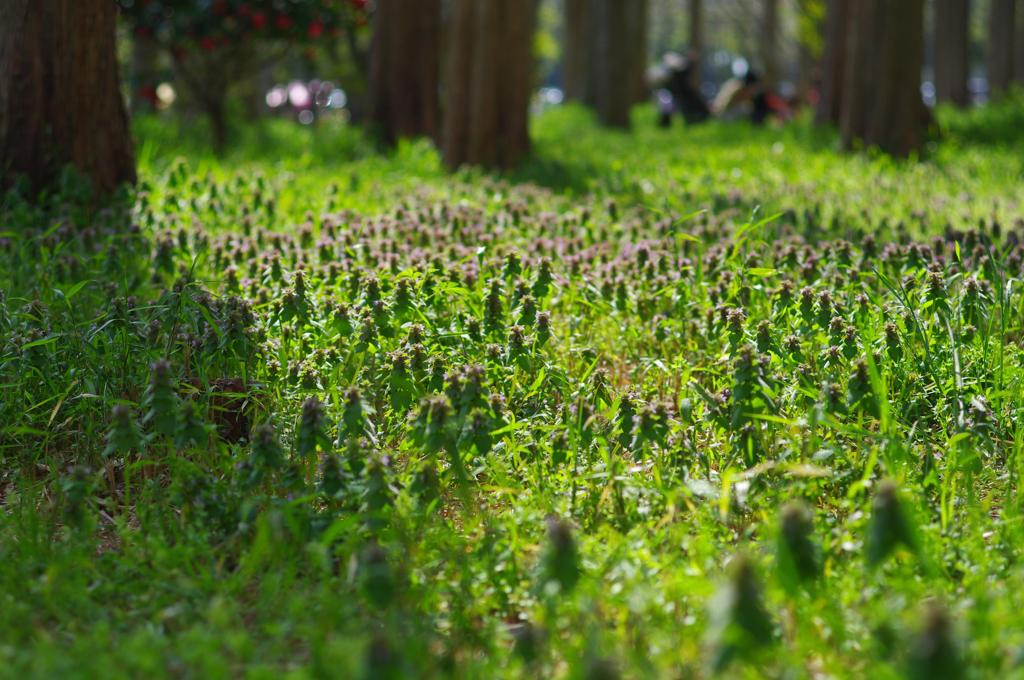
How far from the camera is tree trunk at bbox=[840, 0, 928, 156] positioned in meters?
11.0

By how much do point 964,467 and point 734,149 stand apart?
1000 cm

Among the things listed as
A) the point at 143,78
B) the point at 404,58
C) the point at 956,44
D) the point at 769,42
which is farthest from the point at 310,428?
the point at 769,42

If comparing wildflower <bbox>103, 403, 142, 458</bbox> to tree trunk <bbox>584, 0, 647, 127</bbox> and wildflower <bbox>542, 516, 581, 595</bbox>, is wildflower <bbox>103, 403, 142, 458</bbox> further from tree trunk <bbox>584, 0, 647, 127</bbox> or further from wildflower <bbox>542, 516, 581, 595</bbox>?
tree trunk <bbox>584, 0, 647, 127</bbox>

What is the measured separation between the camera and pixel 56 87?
693cm

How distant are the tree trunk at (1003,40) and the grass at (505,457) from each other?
59.8 feet

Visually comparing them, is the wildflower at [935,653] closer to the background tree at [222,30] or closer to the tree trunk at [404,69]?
the background tree at [222,30]

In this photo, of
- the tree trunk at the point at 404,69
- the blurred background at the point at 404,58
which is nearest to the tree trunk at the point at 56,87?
the blurred background at the point at 404,58

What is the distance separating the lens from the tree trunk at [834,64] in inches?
620

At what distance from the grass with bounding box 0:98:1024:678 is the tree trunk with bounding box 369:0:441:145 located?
24.3 ft

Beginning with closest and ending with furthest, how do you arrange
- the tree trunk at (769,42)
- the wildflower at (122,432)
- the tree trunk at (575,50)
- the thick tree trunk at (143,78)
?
the wildflower at (122,432) < the thick tree trunk at (143,78) < the tree trunk at (575,50) < the tree trunk at (769,42)

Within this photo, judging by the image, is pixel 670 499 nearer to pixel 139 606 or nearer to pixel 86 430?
pixel 139 606

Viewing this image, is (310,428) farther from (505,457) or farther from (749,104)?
(749,104)

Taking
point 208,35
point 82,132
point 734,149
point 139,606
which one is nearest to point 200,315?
point 139,606

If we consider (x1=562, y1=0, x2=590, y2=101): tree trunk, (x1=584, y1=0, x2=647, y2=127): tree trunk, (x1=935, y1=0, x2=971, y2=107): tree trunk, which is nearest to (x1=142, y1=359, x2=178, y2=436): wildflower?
(x1=584, y1=0, x2=647, y2=127): tree trunk
